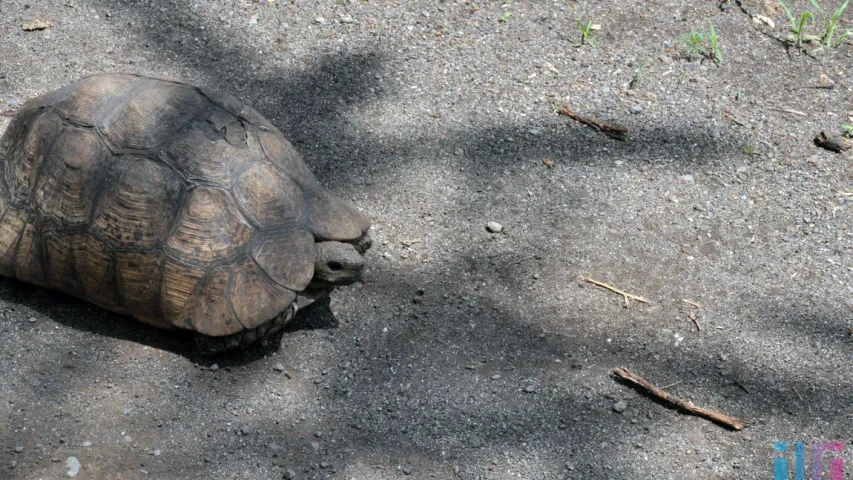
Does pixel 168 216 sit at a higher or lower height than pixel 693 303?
higher

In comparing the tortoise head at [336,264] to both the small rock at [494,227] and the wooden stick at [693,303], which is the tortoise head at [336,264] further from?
the wooden stick at [693,303]

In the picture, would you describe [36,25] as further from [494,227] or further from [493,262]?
[493,262]

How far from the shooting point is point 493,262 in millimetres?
4418

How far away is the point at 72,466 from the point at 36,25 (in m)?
3.40

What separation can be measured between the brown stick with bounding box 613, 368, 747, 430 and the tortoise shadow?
1377 mm

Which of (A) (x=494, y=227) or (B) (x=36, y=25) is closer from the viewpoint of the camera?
(A) (x=494, y=227)

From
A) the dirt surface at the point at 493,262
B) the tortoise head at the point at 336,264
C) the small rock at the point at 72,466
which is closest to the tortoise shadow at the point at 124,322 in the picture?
the dirt surface at the point at 493,262

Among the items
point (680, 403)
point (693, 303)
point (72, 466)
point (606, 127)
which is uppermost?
point (606, 127)

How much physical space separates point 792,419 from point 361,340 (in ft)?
6.40

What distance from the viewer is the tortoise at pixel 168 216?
3.70 m

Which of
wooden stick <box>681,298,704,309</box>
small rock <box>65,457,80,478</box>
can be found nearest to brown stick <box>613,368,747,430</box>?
wooden stick <box>681,298,704,309</box>

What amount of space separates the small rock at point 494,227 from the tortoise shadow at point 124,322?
979 millimetres

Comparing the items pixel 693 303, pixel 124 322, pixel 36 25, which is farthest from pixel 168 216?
pixel 36 25

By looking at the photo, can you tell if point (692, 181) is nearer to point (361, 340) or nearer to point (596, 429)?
point (596, 429)
